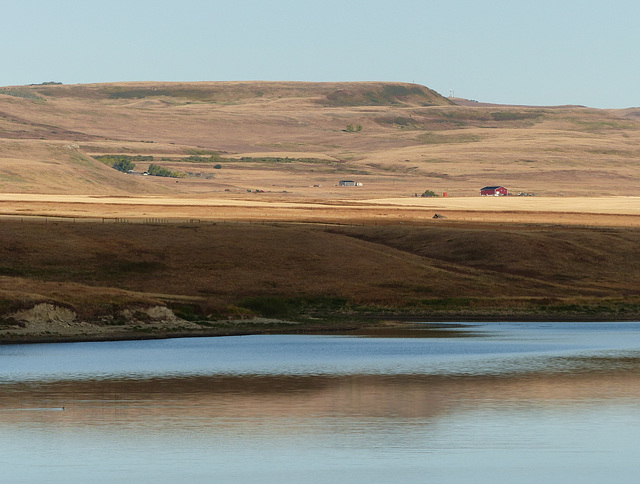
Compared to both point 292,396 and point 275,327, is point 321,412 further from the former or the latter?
point 275,327

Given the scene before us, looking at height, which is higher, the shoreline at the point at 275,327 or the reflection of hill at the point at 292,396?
the reflection of hill at the point at 292,396

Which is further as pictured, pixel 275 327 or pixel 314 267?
pixel 314 267

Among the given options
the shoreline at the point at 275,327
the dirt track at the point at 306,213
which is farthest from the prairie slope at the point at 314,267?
the dirt track at the point at 306,213

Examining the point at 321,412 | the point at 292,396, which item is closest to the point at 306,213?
the point at 292,396

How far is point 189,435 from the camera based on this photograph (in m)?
36.4

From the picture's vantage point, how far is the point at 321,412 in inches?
Result: 1617

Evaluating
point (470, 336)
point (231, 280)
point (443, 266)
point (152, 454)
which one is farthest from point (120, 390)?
point (443, 266)

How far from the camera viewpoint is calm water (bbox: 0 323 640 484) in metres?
31.2

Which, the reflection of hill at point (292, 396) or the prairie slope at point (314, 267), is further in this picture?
the prairie slope at point (314, 267)

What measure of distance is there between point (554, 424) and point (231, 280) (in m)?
55.8

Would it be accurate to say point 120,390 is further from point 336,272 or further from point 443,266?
point 443,266

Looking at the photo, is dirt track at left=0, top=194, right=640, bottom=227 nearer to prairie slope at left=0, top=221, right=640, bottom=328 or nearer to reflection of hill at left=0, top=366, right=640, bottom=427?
prairie slope at left=0, top=221, right=640, bottom=328

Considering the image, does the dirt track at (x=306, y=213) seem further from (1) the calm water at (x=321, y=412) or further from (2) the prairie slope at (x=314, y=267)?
(1) the calm water at (x=321, y=412)

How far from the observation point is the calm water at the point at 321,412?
31186 mm
